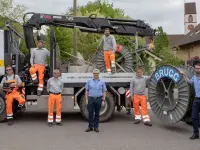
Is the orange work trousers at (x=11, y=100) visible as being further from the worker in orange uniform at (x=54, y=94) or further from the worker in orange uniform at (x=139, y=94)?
the worker in orange uniform at (x=139, y=94)

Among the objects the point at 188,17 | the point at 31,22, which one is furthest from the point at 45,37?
the point at 188,17

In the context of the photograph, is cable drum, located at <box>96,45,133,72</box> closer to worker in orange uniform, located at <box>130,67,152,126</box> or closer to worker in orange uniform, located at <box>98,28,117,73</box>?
worker in orange uniform, located at <box>98,28,117,73</box>

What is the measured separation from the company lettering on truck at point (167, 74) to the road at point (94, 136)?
4.54 feet

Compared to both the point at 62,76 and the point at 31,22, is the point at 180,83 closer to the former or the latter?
the point at 62,76

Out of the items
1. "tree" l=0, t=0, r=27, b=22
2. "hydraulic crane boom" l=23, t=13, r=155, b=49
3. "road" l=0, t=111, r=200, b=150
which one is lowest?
"road" l=0, t=111, r=200, b=150

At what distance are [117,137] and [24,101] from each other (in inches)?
125

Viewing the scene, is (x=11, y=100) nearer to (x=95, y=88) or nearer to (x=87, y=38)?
(x=95, y=88)

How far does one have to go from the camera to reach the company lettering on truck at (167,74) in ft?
28.2

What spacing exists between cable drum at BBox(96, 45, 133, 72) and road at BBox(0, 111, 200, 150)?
170 cm

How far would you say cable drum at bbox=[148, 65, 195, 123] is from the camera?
834cm

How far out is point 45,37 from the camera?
10.9m

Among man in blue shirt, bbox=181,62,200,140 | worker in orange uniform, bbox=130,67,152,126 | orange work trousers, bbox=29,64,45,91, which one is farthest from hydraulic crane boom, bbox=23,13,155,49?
man in blue shirt, bbox=181,62,200,140

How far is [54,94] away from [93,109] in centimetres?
136

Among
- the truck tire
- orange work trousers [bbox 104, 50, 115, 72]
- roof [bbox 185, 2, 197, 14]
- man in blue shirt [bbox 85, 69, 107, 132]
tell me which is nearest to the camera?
man in blue shirt [bbox 85, 69, 107, 132]
